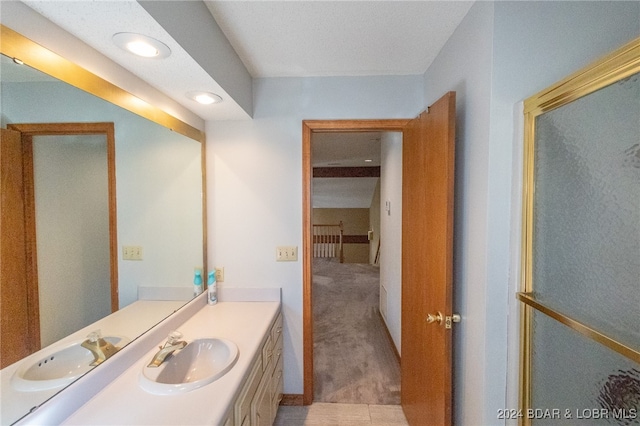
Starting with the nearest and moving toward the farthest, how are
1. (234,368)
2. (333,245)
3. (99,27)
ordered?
(99,27), (234,368), (333,245)

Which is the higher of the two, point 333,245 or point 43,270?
point 43,270

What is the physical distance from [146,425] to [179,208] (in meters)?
1.17

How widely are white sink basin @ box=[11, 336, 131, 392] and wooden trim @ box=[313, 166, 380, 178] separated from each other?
16.8 ft

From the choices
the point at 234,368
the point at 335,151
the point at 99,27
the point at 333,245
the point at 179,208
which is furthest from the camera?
the point at 333,245

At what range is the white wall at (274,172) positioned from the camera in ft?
6.25

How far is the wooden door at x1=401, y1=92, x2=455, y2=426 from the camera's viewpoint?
1.28 meters

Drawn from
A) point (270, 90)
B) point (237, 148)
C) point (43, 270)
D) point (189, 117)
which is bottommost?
point (43, 270)

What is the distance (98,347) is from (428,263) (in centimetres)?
158

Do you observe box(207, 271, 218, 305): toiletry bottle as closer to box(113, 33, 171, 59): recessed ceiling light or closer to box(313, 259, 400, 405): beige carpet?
box(313, 259, 400, 405): beige carpet

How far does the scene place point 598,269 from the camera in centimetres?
85

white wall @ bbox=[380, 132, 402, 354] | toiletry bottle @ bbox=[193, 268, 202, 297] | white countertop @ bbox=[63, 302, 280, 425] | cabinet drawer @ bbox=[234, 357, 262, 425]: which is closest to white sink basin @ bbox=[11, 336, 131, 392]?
white countertop @ bbox=[63, 302, 280, 425]

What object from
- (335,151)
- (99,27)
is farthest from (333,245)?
(99,27)

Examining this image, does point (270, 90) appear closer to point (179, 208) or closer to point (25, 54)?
point (179, 208)

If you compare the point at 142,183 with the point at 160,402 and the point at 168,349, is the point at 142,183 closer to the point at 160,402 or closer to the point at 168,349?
the point at 168,349
